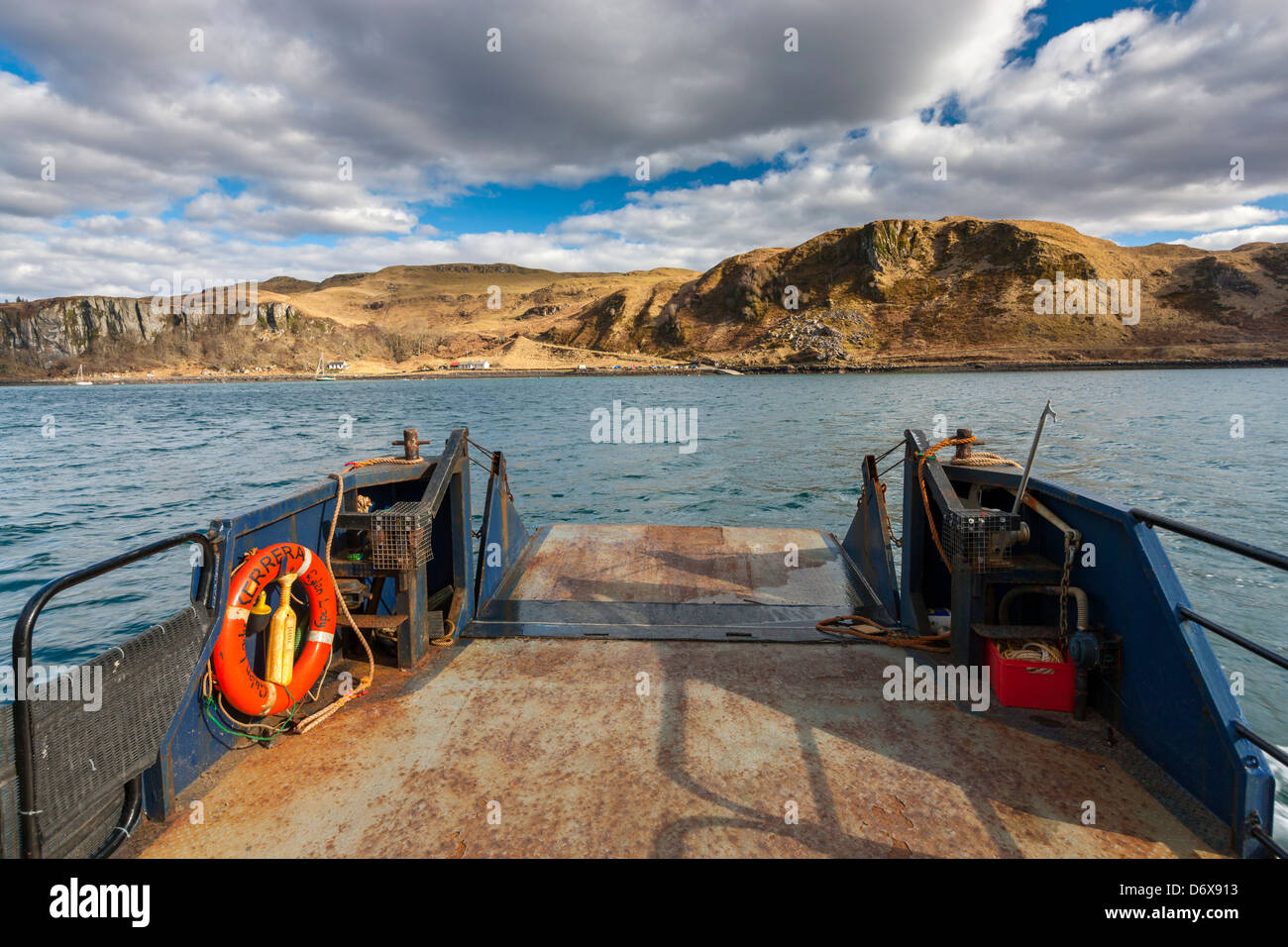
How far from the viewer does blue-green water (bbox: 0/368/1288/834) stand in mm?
10391

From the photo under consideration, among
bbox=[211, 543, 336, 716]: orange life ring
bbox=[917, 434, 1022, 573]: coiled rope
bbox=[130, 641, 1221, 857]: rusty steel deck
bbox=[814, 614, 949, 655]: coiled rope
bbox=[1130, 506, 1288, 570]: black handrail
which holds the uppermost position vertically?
bbox=[917, 434, 1022, 573]: coiled rope

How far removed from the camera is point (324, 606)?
412 centimetres

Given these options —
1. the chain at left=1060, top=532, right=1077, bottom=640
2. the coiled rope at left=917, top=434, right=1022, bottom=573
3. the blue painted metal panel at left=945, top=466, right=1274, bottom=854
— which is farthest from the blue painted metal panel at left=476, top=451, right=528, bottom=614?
the blue painted metal panel at left=945, top=466, right=1274, bottom=854

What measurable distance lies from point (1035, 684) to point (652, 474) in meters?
17.5

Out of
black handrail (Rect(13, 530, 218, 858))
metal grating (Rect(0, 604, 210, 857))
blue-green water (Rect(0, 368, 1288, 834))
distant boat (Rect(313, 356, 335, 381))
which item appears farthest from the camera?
distant boat (Rect(313, 356, 335, 381))

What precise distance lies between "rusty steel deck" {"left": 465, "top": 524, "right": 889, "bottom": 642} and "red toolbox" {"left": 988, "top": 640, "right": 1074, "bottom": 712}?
142 centimetres

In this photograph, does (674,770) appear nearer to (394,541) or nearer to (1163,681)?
(394,541)

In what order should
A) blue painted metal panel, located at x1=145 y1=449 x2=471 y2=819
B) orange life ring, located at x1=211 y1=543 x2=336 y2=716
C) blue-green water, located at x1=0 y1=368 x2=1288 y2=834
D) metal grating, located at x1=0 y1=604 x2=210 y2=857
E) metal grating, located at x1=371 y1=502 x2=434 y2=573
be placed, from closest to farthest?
metal grating, located at x1=0 y1=604 x2=210 y2=857, blue painted metal panel, located at x1=145 y1=449 x2=471 y2=819, orange life ring, located at x1=211 y1=543 x2=336 y2=716, metal grating, located at x1=371 y1=502 x2=434 y2=573, blue-green water, located at x1=0 y1=368 x2=1288 y2=834

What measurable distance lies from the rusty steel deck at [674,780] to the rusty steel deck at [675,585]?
86cm

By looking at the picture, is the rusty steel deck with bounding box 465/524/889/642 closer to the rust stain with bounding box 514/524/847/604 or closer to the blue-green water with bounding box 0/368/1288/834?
the rust stain with bounding box 514/524/847/604

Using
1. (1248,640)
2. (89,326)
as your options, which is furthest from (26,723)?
(89,326)

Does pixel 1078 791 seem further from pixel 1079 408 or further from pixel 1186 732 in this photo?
pixel 1079 408

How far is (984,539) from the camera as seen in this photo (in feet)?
13.8

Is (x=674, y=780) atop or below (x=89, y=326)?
below
